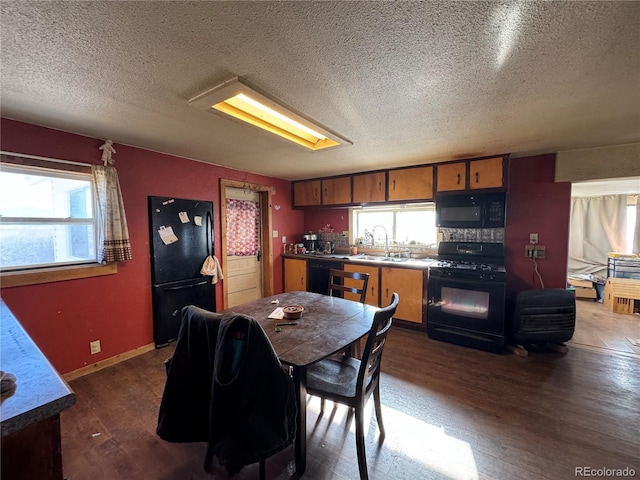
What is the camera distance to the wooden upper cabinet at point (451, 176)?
3.24 meters

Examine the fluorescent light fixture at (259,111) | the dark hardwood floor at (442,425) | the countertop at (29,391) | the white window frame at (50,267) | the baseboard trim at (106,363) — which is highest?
the fluorescent light fixture at (259,111)

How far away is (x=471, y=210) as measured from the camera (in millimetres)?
3348

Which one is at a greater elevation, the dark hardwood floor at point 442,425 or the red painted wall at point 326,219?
the red painted wall at point 326,219

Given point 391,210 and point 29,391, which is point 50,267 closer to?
point 29,391

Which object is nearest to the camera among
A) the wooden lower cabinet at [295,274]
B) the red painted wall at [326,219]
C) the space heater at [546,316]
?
the space heater at [546,316]

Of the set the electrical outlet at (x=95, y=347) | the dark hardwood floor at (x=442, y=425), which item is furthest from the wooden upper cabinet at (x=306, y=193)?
the electrical outlet at (x=95, y=347)

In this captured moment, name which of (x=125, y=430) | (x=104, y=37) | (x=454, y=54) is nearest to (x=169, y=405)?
(x=125, y=430)

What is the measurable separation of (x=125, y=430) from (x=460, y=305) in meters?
3.26

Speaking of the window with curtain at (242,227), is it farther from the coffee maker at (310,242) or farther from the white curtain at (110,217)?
the white curtain at (110,217)

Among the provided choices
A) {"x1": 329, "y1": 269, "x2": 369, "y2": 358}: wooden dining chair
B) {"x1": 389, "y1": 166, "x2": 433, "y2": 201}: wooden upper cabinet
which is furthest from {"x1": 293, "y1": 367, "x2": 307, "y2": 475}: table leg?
{"x1": 389, "y1": 166, "x2": 433, "y2": 201}: wooden upper cabinet

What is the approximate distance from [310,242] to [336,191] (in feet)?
3.59

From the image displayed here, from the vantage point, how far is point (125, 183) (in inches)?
108

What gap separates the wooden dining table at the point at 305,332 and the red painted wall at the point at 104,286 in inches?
59.7

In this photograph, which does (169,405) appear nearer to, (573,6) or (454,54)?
(454,54)
